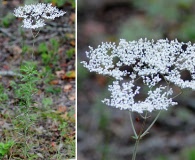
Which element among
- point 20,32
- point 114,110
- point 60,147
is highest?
point 20,32

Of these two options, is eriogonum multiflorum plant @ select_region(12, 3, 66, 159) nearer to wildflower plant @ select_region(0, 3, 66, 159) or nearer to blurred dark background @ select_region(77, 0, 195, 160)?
wildflower plant @ select_region(0, 3, 66, 159)

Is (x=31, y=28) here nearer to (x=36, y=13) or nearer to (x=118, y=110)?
(x=36, y=13)

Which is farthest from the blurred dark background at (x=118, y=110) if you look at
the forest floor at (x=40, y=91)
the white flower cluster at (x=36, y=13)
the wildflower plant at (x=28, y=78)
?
the white flower cluster at (x=36, y=13)

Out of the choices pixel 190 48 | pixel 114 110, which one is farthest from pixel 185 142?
pixel 190 48

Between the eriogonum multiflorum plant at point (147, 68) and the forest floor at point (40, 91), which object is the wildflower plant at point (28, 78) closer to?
the forest floor at point (40, 91)

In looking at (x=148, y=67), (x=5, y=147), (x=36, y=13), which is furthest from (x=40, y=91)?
(x=148, y=67)

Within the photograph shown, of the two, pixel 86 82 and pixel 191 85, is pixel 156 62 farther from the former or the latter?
pixel 86 82
